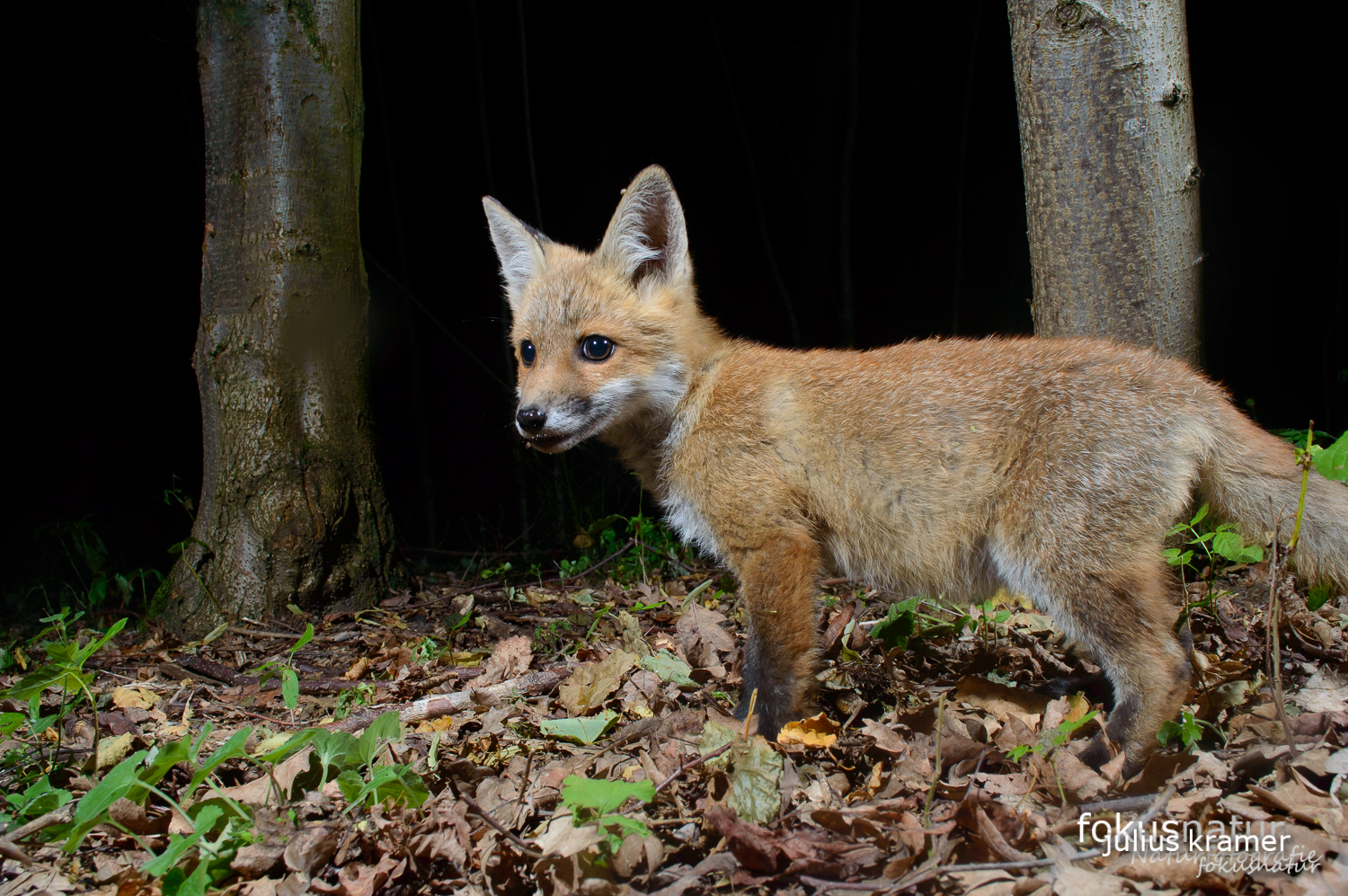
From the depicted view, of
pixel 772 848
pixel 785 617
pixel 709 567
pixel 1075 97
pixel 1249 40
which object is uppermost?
pixel 1249 40

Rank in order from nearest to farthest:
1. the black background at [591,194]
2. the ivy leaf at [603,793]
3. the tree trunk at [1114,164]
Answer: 1. the ivy leaf at [603,793]
2. the tree trunk at [1114,164]
3. the black background at [591,194]

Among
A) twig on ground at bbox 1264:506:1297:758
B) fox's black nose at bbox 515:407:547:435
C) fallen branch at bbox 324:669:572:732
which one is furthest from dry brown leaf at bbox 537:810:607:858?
twig on ground at bbox 1264:506:1297:758

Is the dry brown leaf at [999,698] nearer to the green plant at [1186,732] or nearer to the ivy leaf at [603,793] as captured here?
the green plant at [1186,732]

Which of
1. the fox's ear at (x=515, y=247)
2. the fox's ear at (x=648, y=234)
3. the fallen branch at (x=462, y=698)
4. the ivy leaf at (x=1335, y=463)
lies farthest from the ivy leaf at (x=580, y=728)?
the ivy leaf at (x=1335, y=463)

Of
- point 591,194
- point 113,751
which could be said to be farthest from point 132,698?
point 591,194

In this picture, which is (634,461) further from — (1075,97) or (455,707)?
(1075,97)

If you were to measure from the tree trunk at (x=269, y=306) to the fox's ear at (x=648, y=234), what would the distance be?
1475mm

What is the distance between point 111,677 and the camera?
3143mm

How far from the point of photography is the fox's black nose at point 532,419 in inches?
109

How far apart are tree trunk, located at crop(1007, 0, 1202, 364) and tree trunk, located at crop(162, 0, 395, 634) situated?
3.14 metres

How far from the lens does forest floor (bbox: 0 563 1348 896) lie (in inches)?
66.3

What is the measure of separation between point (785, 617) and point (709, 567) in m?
1.97

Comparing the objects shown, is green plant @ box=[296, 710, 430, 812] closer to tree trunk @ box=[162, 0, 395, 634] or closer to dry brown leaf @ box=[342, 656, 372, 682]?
dry brown leaf @ box=[342, 656, 372, 682]

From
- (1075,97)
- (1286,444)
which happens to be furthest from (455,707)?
(1075,97)
